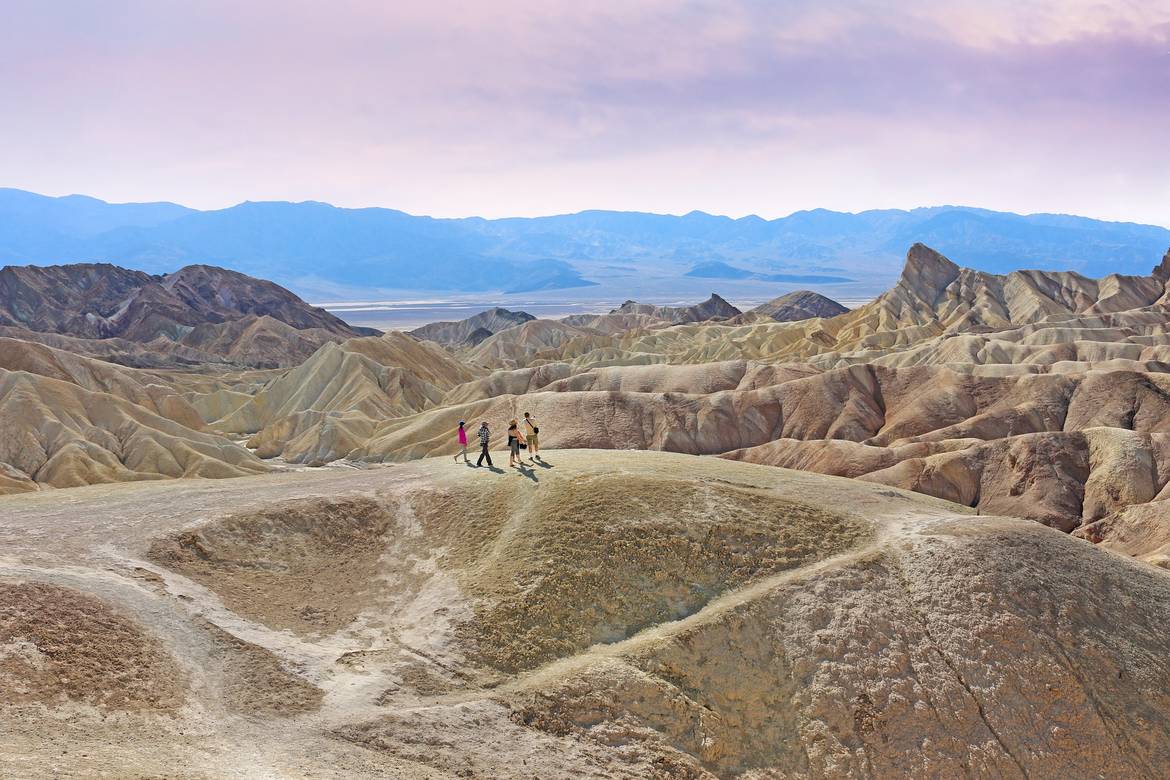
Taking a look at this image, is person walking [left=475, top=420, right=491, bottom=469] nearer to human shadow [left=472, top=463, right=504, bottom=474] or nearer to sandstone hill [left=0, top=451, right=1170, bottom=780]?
human shadow [left=472, top=463, right=504, bottom=474]

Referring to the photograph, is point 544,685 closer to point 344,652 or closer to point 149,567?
point 344,652

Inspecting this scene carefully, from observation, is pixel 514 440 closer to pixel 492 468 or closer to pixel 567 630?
pixel 492 468

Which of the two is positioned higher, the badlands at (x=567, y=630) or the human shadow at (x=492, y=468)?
the human shadow at (x=492, y=468)

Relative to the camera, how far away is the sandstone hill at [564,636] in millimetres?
19531

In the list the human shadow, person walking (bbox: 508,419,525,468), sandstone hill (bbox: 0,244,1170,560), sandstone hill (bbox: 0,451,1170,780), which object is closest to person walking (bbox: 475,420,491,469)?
the human shadow

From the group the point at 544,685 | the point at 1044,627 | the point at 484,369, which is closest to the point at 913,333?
the point at 484,369

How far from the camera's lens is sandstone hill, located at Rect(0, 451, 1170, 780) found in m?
19.5

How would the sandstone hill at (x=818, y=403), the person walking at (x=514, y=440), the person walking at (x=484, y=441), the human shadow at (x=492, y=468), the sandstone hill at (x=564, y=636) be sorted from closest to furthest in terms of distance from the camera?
the sandstone hill at (x=564, y=636), the person walking at (x=514, y=440), the person walking at (x=484, y=441), the human shadow at (x=492, y=468), the sandstone hill at (x=818, y=403)

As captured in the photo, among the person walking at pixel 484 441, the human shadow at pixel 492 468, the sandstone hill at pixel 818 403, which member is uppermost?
the person walking at pixel 484 441

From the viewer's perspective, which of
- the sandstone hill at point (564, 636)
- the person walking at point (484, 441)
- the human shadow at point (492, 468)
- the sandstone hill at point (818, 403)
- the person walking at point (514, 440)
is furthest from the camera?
the sandstone hill at point (818, 403)

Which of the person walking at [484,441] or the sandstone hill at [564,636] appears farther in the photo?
the person walking at [484,441]

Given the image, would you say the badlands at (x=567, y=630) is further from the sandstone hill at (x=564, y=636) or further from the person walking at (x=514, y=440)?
the person walking at (x=514, y=440)

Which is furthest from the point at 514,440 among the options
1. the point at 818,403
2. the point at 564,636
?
the point at 818,403

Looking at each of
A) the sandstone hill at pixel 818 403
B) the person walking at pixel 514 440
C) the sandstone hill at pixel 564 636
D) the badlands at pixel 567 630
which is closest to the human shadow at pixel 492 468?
the badlands at pixel 567 630
